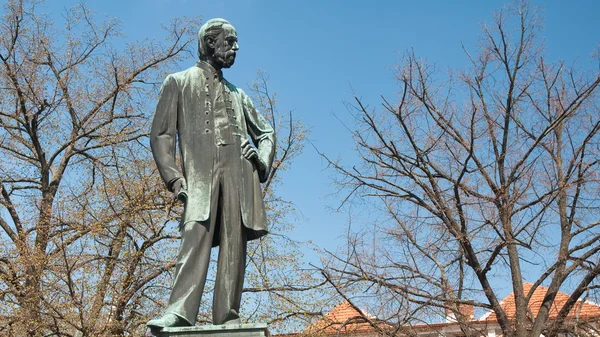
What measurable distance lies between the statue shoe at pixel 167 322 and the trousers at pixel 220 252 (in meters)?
0.04

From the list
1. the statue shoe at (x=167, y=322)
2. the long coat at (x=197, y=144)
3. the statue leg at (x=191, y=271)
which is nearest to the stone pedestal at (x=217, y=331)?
the statue shoe at (x=167, y=322)

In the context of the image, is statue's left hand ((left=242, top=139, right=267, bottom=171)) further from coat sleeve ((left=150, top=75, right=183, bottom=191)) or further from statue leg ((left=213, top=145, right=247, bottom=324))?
coat sleeve ((left=150, top=75, right=183, bottom=191))

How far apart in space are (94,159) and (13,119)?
9.34ft

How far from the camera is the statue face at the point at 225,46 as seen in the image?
6055 millimetres

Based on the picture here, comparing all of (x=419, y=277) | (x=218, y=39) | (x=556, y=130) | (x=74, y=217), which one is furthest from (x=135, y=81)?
(x=218, y=39)

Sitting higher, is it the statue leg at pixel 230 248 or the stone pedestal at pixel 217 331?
the statue leg at pixel 230 248

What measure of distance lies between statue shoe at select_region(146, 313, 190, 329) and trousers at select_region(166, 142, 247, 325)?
0.04 metres

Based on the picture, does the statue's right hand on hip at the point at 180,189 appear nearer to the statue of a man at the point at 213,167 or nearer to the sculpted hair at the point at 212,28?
the statue of a man at the point at 213,167

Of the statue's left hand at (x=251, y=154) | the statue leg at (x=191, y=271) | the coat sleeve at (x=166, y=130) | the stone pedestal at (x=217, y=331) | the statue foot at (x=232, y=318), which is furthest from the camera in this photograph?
the statue's left hand at (x=251, y=154)

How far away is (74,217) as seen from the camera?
1878 centimetres

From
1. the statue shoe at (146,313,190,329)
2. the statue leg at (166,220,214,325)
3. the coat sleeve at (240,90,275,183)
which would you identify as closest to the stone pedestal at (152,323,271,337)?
the statue shoe at (146,313,190,329)

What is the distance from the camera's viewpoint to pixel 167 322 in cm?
502

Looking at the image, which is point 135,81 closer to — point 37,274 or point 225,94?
point 37,274

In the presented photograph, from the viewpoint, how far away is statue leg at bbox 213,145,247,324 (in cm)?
539
